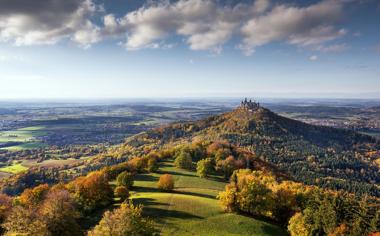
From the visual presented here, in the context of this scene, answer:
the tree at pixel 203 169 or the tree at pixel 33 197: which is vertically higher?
the tree at pixel 33 197

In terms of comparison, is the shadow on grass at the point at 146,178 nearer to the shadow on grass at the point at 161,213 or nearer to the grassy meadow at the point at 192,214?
the grassy meadow at the point at 192,214

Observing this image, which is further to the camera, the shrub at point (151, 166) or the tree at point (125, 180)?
the shrub at point (151, 166)

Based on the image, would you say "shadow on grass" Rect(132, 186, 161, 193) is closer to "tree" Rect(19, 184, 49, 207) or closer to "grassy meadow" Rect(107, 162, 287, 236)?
"grassy meadow" Rect(107, 162, 287, 236)

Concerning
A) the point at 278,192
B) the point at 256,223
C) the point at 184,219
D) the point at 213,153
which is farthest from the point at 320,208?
the point at 213,153

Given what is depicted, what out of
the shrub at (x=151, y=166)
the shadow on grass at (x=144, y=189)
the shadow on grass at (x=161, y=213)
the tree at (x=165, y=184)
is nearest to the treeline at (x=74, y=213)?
the shadow on grass at (x=144, y=189)

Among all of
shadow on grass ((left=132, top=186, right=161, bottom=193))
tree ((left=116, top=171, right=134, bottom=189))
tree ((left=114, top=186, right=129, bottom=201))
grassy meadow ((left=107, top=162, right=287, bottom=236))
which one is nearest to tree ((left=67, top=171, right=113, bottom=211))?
tree ((left=114, top=186, right=129, bottom=201))

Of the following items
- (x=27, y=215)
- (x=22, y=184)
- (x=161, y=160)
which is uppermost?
(x=27, y=215)

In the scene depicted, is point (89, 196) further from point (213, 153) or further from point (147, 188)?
point (213, 153)

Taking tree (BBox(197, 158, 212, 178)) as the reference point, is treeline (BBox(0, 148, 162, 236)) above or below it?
above
